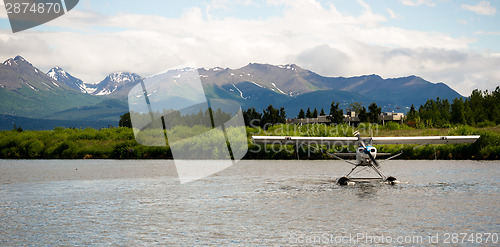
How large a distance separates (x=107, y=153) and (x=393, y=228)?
244 ft

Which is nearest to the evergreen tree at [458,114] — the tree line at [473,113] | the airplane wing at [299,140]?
the tree line at [473,113]

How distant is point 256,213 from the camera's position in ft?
85.0

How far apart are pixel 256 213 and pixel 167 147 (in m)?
61.7

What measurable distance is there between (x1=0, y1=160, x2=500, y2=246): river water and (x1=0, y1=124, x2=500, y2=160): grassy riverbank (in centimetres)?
2623

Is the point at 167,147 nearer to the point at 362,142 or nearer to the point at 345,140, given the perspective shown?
the point at 345,140

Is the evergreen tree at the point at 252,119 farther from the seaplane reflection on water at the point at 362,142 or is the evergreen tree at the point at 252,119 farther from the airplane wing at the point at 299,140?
the seaplane reflection on water at the point at 362,142

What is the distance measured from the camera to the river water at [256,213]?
→ 2039 centimetres

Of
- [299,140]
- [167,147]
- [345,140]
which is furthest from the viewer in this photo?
[167,147]

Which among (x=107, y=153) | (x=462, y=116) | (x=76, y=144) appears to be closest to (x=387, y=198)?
(x=107, y=153)

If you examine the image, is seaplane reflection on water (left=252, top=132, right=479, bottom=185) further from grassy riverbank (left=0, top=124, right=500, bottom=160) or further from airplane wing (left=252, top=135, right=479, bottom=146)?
grassy riverbank (left=0, top=124, right=500, bottom=160)

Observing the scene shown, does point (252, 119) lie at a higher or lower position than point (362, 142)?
higher

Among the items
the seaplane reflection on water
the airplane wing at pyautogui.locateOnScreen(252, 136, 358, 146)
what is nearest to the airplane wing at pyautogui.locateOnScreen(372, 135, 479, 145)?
the seaplane reflection on water

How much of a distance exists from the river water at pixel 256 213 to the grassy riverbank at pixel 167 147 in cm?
2623

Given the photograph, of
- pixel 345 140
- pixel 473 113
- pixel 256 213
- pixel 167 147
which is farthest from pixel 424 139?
pixel 473 113
